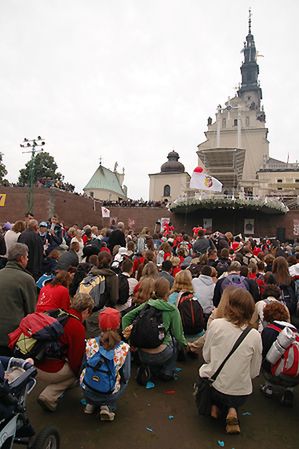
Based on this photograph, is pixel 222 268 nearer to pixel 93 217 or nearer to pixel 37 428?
pixel 37 428

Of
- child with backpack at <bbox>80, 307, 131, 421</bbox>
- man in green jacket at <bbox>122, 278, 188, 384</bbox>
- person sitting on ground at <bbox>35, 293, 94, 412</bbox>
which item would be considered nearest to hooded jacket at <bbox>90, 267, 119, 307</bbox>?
man in green jacket at <bbox>122, 278, 188, 384</bbox>

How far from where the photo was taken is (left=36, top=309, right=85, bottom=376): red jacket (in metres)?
3.96

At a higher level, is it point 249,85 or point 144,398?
point 249,85

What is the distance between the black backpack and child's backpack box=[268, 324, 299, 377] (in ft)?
9.66

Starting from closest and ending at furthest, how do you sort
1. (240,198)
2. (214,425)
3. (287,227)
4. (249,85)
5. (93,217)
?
(214,425) < (240,198) < (287,227) < (93,217) < (249,85)

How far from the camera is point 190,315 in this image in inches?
225

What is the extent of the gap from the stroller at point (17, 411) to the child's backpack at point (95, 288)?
2558 millimetres

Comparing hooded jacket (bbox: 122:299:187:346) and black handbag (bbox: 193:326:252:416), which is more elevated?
hooded jacket (bbox: 122:299:187:346)

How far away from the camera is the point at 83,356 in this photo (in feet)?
13.5

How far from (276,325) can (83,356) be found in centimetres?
253

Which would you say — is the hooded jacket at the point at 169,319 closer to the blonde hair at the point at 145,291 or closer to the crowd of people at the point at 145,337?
the crowd of people at the point at 145,337

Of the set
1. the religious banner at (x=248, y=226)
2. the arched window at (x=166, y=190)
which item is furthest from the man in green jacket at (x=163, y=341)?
the arched window at (x=166, y=190)

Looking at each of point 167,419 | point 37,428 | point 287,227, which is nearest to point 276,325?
point 167,419

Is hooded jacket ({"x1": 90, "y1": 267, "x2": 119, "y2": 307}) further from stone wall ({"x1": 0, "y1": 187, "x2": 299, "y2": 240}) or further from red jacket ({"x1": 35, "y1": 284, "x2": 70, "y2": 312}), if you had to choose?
stone wall ({"x1": 0, "y1": 187, "x2": 299, "y2": 240})
